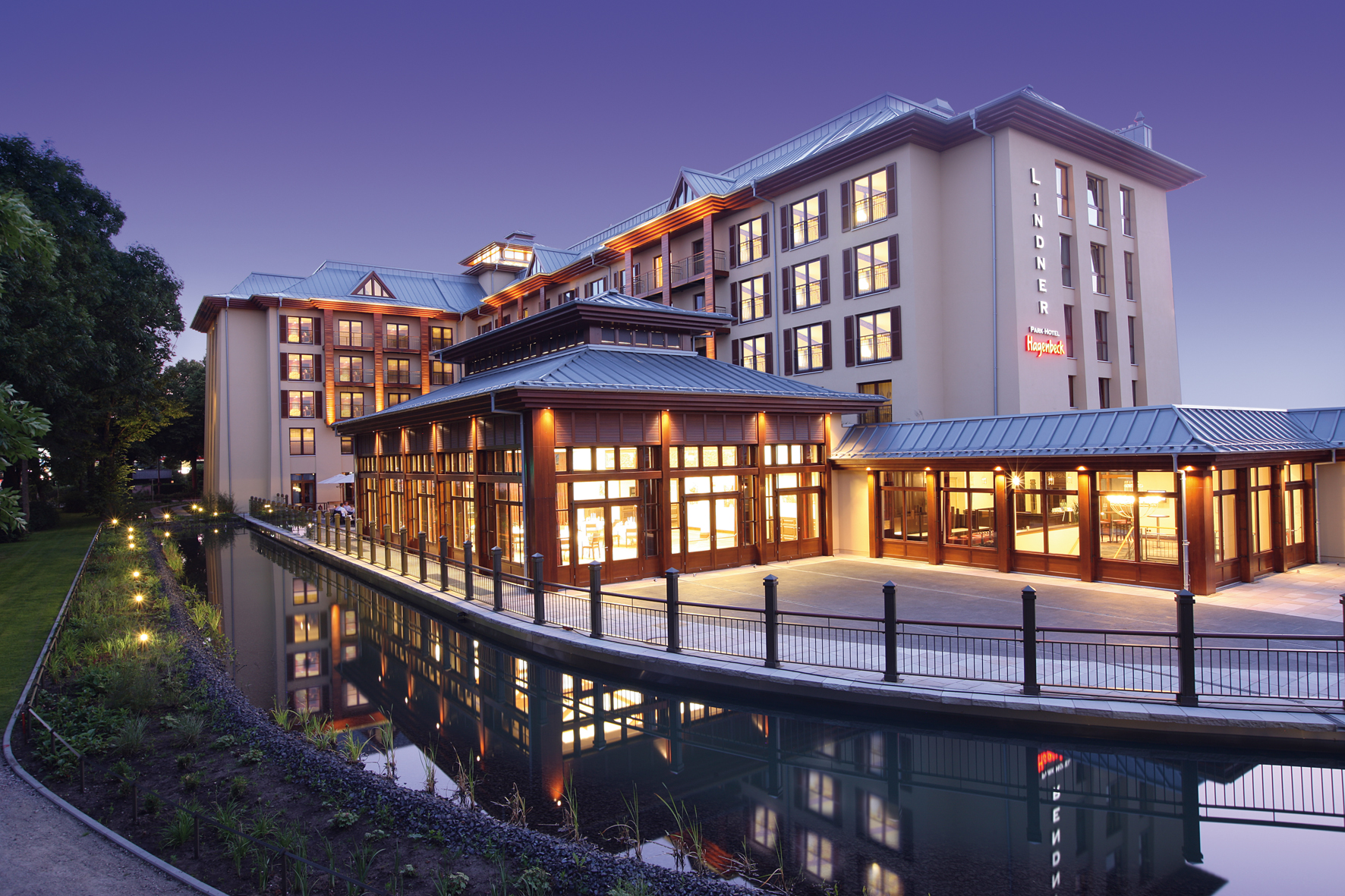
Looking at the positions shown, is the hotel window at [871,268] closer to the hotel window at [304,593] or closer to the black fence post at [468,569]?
the black fence post at [468,569]

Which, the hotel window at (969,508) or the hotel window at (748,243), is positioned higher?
the hotel window at (748,243)

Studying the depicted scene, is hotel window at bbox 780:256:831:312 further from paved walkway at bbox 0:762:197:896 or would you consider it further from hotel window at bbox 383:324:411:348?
hotel window at bbox 383:324:411:348

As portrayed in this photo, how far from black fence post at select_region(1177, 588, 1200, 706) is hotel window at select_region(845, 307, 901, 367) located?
63.6 feet

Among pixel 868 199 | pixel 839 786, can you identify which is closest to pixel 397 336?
pixel 868 199

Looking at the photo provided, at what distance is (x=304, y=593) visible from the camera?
81.9ft

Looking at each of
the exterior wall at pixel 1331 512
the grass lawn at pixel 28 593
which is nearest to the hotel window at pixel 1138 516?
the exterior wall at pixel 1331 512

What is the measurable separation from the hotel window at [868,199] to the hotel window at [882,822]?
78.3 feet

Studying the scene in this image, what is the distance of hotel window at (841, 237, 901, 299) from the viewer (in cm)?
2889

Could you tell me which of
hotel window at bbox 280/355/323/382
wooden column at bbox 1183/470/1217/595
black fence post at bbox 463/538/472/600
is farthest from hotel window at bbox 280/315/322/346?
wooden column at bbox 1183/470/1217/595

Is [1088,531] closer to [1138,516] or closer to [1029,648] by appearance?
[1138,516]

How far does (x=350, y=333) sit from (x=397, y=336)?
324 centimetres

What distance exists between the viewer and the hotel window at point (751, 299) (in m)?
34.7

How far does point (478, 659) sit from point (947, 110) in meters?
29.5

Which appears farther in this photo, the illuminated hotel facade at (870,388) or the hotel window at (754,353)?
the hotel window at (754,353)
